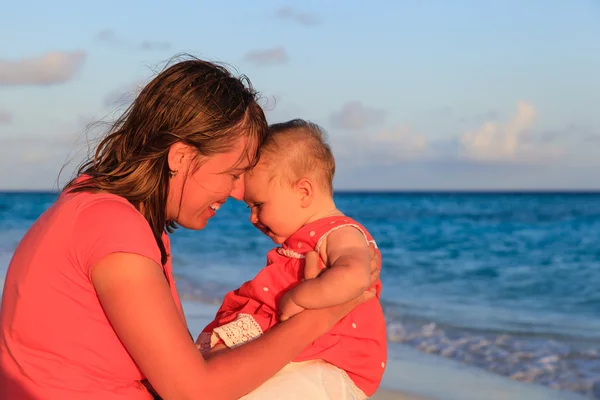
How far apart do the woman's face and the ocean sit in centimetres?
380

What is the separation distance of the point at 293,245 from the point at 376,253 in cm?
34

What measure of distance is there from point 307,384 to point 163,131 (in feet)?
3.25

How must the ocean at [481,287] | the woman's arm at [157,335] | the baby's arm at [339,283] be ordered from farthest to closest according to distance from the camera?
the ocean at [481,287]
the baby's arm at [339,283]
the woman's arm at [157,335]

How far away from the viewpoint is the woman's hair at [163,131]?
2473 mm

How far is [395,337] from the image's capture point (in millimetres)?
6816

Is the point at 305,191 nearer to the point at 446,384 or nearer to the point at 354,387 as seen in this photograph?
the point at 354,387

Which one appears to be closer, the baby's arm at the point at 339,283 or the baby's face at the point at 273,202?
the baby's arm at the point at 339,283

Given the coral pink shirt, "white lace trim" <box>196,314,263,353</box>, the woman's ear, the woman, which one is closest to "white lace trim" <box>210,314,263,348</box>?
"white lace trim" <box>196,314,263,353</box>

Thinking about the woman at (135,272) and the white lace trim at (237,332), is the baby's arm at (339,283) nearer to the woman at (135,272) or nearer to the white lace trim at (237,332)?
the woman at (135,272)

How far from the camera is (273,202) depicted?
3.03 meters

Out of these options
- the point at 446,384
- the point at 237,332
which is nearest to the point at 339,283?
the point at 237,332

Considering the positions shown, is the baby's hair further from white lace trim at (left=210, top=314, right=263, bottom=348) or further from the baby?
white lace trim at (left=210, top=314, right=263, bottom=348)

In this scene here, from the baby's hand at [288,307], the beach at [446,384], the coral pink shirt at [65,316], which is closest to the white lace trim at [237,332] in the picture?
the baby's hand at [288,307]

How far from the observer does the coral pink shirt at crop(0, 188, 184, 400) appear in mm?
2230
